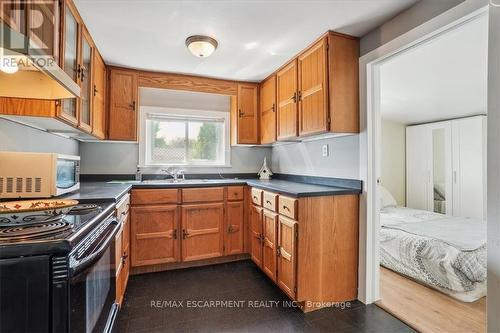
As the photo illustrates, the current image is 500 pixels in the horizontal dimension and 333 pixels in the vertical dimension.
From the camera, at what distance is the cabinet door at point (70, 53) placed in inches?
A: 58.7

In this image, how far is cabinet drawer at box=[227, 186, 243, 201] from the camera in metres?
2.76

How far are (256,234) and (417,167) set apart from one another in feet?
12.6

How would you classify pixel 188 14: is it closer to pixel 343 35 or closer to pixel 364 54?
pixel 343 35

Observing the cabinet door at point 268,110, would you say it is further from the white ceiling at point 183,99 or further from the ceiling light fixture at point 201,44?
the ceiling light fixture at point 201,44

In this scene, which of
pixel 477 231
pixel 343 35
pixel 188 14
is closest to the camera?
pixel 188 14

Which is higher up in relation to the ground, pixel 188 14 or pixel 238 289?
pixel 188 14

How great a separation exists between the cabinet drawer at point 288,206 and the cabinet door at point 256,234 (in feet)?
1.40

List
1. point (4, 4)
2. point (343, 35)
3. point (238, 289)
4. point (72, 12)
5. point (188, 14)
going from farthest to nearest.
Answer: point (238, 289) → point (343, 35) → point (188, 14) → point (72, 12) → point (4, 4)

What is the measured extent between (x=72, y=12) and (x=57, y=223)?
1.40m

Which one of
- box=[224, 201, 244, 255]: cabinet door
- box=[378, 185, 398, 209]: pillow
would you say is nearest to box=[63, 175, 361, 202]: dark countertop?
box=[224, 201, 244, 255]: cabinet door

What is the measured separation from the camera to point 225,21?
1825mm

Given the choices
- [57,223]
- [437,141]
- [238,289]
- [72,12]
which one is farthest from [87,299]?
[437,141]

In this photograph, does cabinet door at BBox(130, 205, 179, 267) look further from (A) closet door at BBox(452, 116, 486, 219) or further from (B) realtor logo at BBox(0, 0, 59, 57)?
(A) closet door at BBox(452, 116, 486, 219)

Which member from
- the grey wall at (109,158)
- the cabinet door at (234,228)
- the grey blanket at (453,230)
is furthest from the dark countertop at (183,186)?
the grey blanket at (453,230)
